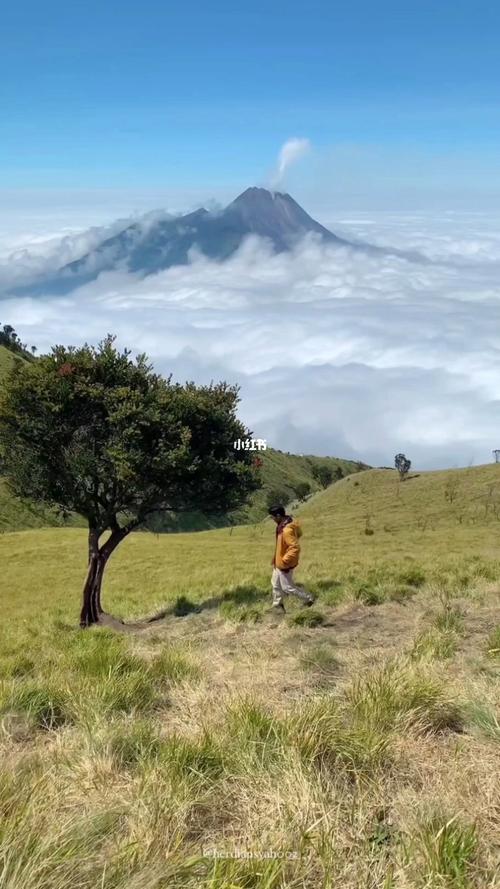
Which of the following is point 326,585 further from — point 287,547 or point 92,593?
point 92,593

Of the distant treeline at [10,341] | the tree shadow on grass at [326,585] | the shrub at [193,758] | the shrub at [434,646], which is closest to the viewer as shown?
the shrub at [193,758]

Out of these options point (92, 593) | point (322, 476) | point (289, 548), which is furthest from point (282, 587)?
point (322, 476)

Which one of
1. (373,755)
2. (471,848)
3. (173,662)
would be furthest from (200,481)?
(471,848)

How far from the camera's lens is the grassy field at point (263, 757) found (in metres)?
3.75

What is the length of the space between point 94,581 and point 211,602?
331 cm

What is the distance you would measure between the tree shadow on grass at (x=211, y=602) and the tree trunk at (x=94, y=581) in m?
1.42

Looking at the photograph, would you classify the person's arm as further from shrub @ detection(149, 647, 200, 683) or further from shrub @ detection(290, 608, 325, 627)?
shrub @ detection(149, 647, 200, 683)

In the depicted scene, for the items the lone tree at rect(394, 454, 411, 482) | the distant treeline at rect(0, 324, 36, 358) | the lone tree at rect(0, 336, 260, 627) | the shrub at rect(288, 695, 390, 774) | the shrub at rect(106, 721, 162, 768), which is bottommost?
the shrub at rect(106, 721, 162, 768)

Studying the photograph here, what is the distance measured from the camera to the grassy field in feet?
12.3

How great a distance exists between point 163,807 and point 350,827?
3.83 feet

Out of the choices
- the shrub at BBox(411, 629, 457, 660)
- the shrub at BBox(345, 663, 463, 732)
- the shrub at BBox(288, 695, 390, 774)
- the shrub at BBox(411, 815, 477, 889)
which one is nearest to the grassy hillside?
the shrub at BBox(411, 629, 457, 660)

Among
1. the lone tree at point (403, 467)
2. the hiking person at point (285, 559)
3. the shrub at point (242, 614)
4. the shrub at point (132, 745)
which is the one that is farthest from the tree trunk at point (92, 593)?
the lone tree at point (403, 467)

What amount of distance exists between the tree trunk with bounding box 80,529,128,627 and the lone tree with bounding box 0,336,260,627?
0.03 m

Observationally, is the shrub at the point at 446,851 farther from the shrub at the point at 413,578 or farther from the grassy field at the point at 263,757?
the shrub at the point at 413,578
